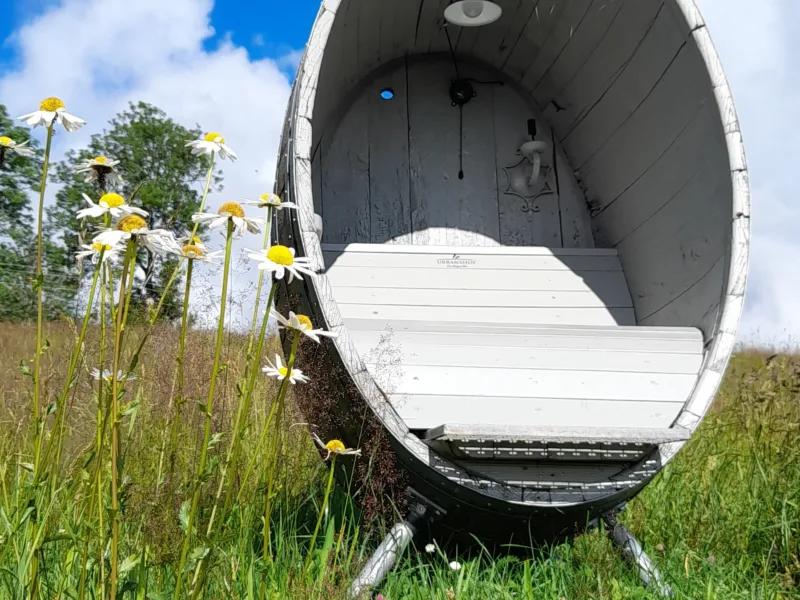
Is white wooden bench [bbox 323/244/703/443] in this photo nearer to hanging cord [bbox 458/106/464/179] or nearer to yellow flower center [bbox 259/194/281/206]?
yellow flower center [bbox 259/194/281/206]

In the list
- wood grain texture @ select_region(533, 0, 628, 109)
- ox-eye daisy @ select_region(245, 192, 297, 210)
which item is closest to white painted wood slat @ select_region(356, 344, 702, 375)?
ox-eye daisy @ select_region(245, 192, 297, 210)

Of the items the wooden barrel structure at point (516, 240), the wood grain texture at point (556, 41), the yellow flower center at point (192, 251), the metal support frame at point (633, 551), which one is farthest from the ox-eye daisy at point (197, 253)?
the wood grain texture at point (556, 41)

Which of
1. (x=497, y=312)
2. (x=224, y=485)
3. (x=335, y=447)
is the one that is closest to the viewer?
(x=335, y=447)

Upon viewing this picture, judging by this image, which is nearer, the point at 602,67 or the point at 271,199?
the point at 271,199

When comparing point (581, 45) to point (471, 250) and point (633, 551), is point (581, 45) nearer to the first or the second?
point (471, 250)

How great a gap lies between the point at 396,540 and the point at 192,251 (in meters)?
0.97

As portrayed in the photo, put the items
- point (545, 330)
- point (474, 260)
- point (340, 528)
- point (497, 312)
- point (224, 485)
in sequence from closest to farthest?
point (224, 485), point (545, 330), point (340, 528), point (497, 312), point (474, 260)

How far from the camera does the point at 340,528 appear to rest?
1998 millimetres

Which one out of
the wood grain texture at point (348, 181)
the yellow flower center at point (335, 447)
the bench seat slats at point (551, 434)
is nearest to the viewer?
the yellow flower center at point (335, 447)

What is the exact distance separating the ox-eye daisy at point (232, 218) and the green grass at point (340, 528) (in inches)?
13.2

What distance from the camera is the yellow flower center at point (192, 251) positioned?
0.88 m

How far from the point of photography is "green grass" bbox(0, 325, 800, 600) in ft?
4.14

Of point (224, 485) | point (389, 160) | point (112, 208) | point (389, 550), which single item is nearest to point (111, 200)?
point (112, 208)

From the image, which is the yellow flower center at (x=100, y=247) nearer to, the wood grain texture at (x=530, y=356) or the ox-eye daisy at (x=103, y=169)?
the ox-eye daisy at (x=103, y=169)
